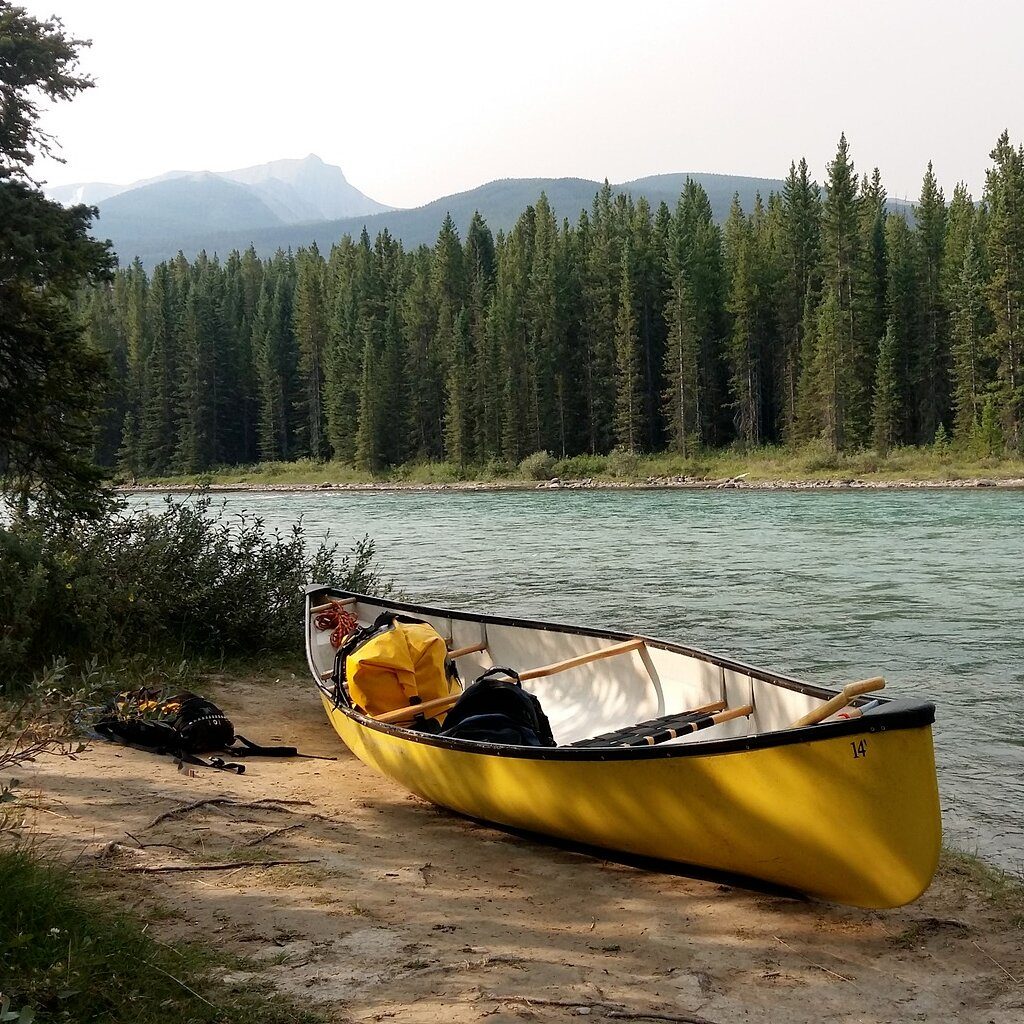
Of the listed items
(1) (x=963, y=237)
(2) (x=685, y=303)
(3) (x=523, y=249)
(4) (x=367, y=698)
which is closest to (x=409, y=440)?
(3) (x=523, y=249)

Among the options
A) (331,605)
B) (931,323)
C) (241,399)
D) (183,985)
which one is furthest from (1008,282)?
(241,399)

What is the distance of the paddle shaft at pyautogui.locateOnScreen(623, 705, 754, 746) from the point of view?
246 inches

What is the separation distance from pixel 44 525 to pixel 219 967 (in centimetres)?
695

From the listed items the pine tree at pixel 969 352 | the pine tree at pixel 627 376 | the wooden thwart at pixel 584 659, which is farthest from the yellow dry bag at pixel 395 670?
the pine tree at pixel 627 376

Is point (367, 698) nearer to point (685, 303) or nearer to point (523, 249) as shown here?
point (685, 303)

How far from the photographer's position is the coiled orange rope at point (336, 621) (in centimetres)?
1000

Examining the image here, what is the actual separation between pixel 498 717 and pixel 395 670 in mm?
1489

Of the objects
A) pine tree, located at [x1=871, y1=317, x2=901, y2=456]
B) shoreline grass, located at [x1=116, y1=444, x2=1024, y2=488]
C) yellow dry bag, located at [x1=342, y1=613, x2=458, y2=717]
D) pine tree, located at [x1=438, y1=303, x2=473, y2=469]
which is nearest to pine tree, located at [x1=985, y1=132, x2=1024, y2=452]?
shoreline grass, located at [x1=116, y1=444, x2=1024, y2=488]

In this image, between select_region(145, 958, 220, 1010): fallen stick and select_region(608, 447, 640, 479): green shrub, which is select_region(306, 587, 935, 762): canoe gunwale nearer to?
select_region(145, 958, 220, 1010): fallen stick

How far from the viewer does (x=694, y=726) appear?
6.24 m

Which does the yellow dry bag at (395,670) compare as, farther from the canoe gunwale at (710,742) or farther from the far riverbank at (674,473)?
the far riverbank at (674,473)

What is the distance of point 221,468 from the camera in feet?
287

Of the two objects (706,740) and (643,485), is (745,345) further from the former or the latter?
(706,740)

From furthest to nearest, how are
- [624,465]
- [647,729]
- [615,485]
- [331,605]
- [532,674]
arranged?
[624,465] < [615,485] < [331,605] < [532,674] < [647,729]
